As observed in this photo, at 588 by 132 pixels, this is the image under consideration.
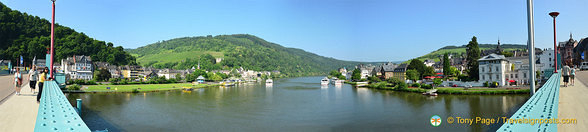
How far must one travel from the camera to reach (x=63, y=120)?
13.0 ft

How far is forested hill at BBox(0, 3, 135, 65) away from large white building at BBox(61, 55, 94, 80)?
5038mm

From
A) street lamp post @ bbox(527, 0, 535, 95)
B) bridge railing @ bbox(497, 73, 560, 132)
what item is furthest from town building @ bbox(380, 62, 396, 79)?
street lamp post @ bbox(527, 0, 535, 95)

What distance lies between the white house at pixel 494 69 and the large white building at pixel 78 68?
4566cm

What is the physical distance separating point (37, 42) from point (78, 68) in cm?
885

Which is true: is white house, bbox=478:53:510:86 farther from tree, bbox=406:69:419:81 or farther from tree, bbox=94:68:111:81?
tree, bbox=94:68:111:81

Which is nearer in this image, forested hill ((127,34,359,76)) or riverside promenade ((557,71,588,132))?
riverside promenade ((557,71,588,132))

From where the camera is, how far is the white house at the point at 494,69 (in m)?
24.7

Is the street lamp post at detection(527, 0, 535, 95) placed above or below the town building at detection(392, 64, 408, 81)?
above

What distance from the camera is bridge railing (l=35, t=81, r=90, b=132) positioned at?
11.9 ft

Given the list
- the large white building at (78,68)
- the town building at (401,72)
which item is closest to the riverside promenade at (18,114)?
the town building at (401,72)

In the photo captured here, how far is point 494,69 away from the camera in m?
25.1

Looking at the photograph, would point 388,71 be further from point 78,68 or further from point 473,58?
point 78,68

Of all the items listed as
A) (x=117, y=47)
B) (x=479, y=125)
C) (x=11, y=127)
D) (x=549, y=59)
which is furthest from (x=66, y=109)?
(x=117, y=47)

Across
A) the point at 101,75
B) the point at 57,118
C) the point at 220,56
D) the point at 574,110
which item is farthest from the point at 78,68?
the point at 220,56
